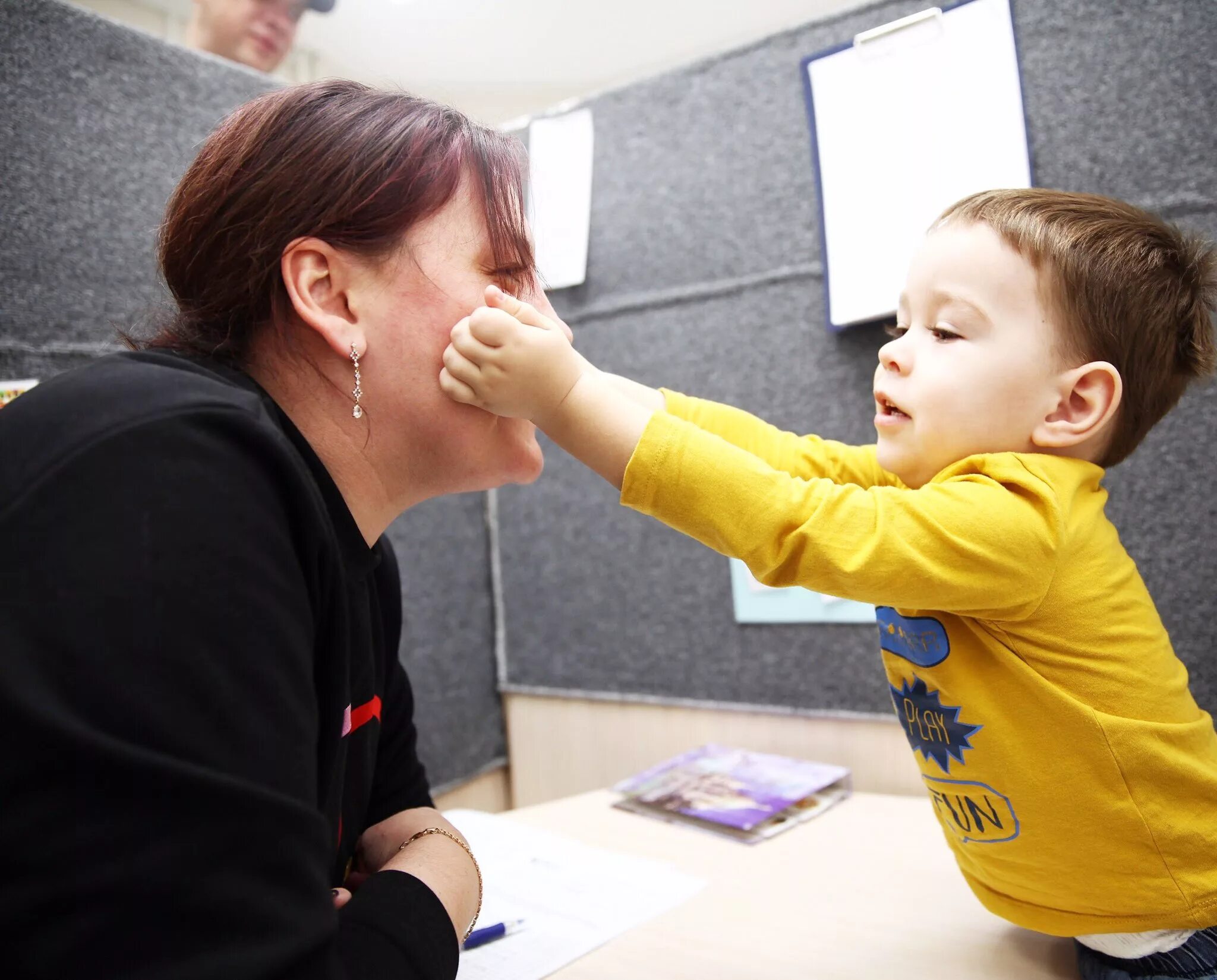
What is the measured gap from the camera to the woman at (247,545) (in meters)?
0.30

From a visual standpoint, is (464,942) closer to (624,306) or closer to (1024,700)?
(1024,700)

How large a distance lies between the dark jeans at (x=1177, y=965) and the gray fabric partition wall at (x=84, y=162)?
0.79 metres

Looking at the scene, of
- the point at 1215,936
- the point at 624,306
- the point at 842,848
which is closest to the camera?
the point at 1215,936

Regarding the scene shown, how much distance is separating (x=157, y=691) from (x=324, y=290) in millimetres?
261

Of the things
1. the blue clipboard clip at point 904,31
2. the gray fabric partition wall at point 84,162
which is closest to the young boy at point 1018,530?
the blue clipboard clip at point 904,31

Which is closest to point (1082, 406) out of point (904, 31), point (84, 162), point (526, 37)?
point (904, 31)

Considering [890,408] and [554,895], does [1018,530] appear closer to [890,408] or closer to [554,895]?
[890,408]

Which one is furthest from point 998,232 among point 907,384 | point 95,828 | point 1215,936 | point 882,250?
point 95,828

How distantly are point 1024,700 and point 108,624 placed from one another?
17.6 inches

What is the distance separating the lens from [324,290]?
1.63ft

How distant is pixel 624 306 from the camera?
96 centimetres

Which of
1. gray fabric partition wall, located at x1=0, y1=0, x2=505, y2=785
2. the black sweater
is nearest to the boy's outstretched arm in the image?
the black sweater

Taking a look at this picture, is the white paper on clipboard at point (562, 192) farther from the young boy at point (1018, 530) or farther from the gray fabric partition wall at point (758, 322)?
the young boy at point (1018, 530)

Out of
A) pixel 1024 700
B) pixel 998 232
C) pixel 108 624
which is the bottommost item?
pixel 1024 700
